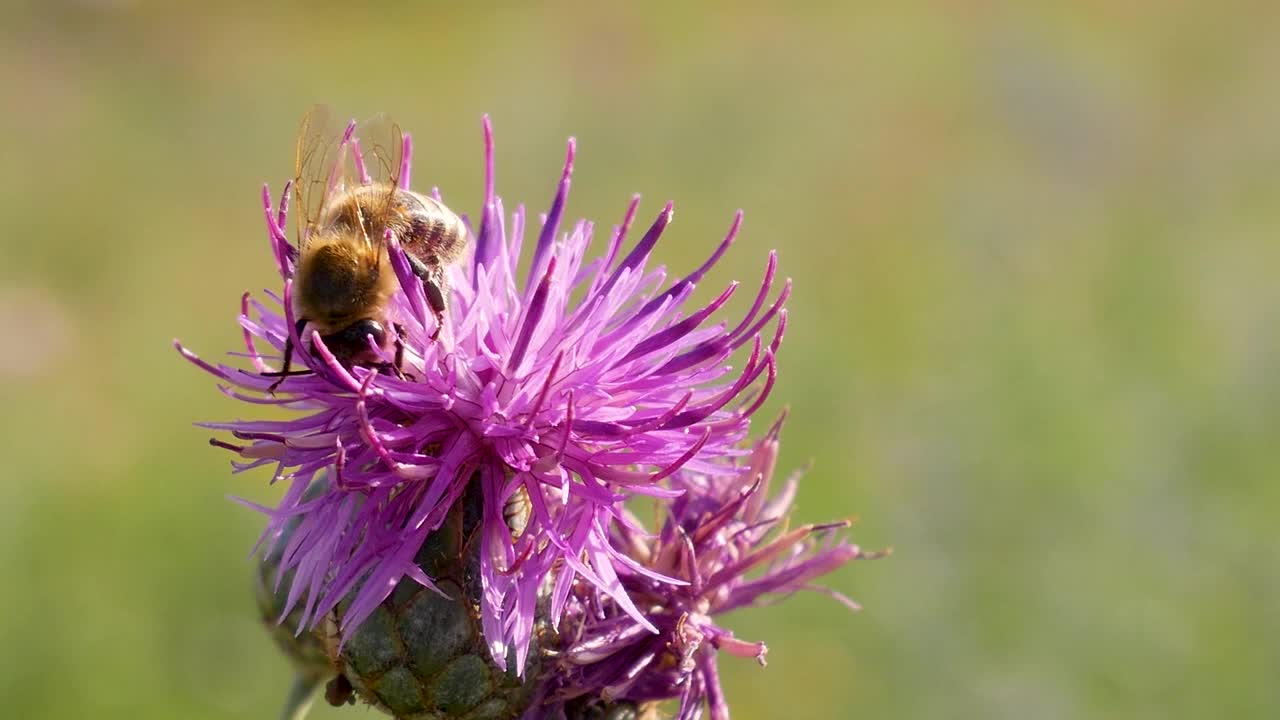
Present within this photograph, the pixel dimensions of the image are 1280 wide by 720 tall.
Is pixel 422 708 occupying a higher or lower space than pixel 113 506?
lower

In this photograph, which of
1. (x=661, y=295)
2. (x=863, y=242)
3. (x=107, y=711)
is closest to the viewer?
(x=661, y=295)

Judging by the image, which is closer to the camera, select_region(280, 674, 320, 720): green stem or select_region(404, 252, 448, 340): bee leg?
select_region(404, 252, 448, 340): bee leg

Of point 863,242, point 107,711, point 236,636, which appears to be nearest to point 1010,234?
point 863,242

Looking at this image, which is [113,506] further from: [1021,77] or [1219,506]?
[1021,77]

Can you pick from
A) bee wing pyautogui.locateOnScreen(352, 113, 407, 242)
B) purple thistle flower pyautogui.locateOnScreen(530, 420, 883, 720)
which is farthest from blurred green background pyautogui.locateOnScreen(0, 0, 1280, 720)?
bee wing pyautogui.locateOnScreen(352, 113, 407, 242)

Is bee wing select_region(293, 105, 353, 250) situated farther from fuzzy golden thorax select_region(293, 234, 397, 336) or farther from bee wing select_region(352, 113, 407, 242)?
fuzzy golden thorax select_region(293, 234, 397, 336)

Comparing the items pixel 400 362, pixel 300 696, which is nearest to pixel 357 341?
pixel 400 362

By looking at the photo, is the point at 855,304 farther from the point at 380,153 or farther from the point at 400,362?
the point at 400,362
